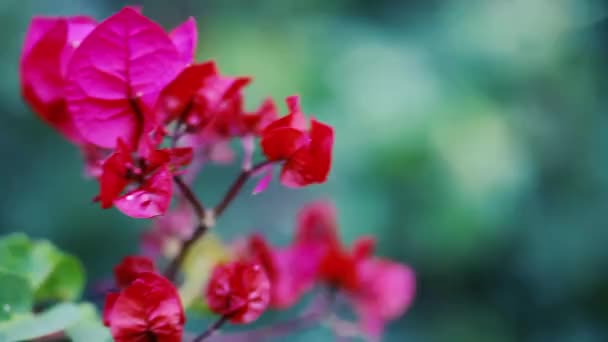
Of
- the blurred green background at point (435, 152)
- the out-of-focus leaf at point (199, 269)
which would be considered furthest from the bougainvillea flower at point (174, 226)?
the blurred green background at point (435, 152)

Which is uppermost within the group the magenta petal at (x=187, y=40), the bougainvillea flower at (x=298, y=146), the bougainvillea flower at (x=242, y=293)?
the magenta petal at (x=187, y=40)

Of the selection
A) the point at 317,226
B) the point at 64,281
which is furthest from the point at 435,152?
the point at 64,281

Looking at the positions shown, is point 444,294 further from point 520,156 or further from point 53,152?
point 53,152

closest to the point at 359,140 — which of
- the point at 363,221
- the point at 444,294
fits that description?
the point at 363,221

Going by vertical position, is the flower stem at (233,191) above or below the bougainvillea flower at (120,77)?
below

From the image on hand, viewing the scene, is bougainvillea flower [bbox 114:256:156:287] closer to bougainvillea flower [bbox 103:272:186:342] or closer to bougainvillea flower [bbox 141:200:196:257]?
bougainvillea flower [bbox 103:272:186:342]

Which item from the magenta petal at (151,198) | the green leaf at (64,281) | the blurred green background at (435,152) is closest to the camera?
the magenta petal at (151,198)

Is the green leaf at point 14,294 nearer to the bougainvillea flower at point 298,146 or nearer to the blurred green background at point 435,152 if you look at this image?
the bougainvillea flower at point 298,146

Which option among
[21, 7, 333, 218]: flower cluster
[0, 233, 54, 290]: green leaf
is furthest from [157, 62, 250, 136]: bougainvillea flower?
[0, 233, 54, 290]: green leaf
